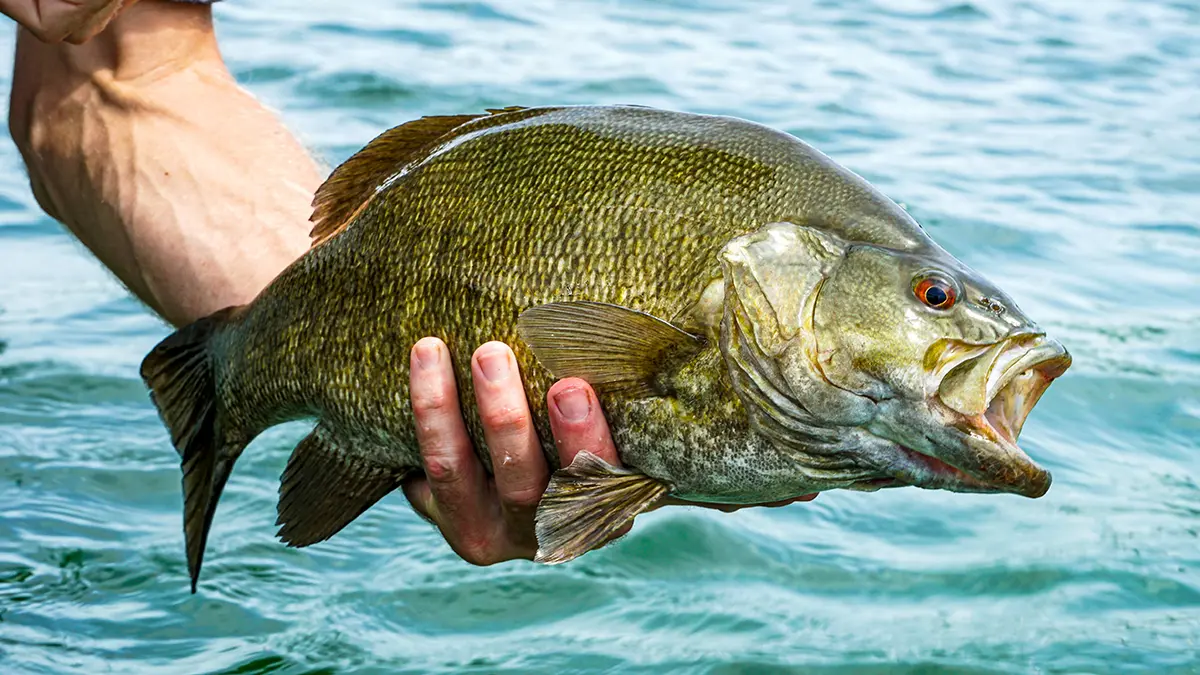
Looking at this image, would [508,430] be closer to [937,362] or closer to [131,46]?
[937,362]

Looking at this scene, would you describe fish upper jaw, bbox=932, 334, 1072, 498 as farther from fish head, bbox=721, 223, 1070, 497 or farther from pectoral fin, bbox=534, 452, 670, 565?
pectoral fin, bbox=534, 452, 670, 565

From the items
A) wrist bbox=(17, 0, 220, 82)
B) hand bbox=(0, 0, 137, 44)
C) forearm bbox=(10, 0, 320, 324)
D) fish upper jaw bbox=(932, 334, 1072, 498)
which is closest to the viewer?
fish upper jaw bbox=(932, 334, 1072, 498)

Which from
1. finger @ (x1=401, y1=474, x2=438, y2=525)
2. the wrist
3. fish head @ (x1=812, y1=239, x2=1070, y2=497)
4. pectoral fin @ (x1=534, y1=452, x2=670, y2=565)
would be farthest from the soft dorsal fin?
the wrist

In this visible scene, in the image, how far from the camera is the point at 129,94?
439 centimetres

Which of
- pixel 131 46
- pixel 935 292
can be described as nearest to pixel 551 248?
pixel 935 292

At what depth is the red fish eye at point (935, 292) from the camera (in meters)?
2.63

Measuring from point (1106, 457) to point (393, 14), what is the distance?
26.8 feet

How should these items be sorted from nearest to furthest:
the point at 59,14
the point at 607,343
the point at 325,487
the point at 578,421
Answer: the point at 607,343 < the point at 578,421 < the point at 59,14 < the point at 325,487

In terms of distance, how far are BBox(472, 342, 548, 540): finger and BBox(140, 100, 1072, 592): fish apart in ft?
0.12

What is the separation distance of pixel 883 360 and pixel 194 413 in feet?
5.94

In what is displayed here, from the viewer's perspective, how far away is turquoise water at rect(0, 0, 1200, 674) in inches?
176

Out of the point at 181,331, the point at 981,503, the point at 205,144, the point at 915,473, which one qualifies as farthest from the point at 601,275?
the point at 981,503

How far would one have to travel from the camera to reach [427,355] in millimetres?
2961

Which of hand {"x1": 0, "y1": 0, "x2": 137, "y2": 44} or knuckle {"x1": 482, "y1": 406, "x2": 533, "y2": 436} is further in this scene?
hand {"x1": 0, "y1": 0, "x2": 137, "y2": 44}
